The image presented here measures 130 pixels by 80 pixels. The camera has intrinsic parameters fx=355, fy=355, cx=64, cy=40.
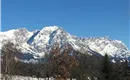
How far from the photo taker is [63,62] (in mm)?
42875

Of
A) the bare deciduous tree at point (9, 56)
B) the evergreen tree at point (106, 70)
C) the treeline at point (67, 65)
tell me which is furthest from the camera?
the bare deciduous tree at point (9, 56)

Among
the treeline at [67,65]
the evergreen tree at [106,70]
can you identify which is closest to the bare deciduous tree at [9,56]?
the treeline at [67,65]

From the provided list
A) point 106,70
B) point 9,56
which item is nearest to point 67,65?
point 106,70

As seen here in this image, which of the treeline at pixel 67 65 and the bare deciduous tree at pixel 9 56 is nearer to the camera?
the treeline at pixel 67 65

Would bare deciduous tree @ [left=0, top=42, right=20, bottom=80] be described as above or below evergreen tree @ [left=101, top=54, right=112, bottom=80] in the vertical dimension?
above

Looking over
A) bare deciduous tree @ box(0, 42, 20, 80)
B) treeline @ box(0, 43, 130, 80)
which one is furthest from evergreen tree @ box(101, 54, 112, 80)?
bare deciduous tree @ box(0, 42, 20, 80)

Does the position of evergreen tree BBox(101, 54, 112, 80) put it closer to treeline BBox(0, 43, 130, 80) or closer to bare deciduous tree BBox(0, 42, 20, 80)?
treeline BBox(0, 43, 130, 80)

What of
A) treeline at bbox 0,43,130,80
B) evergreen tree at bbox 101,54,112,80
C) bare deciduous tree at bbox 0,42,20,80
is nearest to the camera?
treeline at bbox 0,43,130,80

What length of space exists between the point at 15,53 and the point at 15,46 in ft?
3.90

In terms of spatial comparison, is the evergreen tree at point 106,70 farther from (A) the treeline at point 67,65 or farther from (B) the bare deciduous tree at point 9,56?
(B) the bare deciduous tree at point 9,56

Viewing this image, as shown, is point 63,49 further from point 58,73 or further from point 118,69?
point 118,69

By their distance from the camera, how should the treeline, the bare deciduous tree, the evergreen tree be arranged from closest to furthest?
the treeline → the evergreen tree → the bare deciduous tree

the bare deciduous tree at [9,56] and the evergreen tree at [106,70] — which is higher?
the bare deciduous tree at [9,56]

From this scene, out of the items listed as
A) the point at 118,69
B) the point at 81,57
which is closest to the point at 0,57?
the point at 81,57
